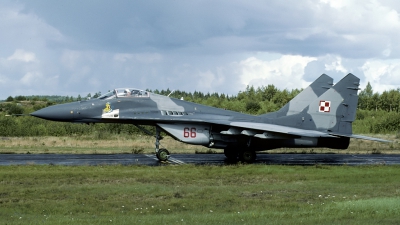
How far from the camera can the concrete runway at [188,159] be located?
24.2 metres

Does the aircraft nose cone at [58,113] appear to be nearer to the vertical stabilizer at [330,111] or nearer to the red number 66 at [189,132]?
the red number 66 at [189,132]

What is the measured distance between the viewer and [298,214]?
11.9 metres

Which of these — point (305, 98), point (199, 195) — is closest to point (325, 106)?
point (305, 98)

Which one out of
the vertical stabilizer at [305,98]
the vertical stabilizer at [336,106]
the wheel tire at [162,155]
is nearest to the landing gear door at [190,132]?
the wheel tire at [162,155]

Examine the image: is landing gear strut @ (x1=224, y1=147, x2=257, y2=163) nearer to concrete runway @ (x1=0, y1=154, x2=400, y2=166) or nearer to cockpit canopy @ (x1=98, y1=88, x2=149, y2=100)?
concrete runway @ (x1=0, y1=154, x2=400, y2=166)

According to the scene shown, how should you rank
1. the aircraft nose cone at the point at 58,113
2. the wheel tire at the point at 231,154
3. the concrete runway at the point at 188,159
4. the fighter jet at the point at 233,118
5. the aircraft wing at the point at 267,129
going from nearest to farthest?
the aircraft wing at the point at 267,129 → the aircraft nose cone at the point at 58,113 → the concrete runway at the point at 188,159 → the fighter jet at the point at 233,118 → the wheel tire at the point at 231,154

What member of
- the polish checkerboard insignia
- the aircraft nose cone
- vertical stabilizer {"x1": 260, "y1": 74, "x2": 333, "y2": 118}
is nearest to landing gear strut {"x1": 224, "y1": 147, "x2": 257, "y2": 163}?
vertical stabilizer {"x1": 260, "y1": 74, "x2": 333, "y2": 118}

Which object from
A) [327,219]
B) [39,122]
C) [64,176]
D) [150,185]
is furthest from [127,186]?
[39,122]

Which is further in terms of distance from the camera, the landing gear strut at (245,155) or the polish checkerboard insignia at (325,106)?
the polish checkerboard insignia at (325,106)

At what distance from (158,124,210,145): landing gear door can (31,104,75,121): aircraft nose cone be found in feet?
13.0

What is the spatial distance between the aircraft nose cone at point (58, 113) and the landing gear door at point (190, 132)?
396 cm

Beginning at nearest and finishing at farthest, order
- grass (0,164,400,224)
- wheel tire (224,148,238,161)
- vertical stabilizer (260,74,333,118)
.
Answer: grass (0,164,400,224) → wheel tire (224,148,238,161) → vertical stabilizer (260,74,333,118)

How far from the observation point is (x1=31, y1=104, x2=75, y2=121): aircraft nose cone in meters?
24.1

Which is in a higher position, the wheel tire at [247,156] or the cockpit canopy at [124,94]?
the cockpit canopy at [124,94]
